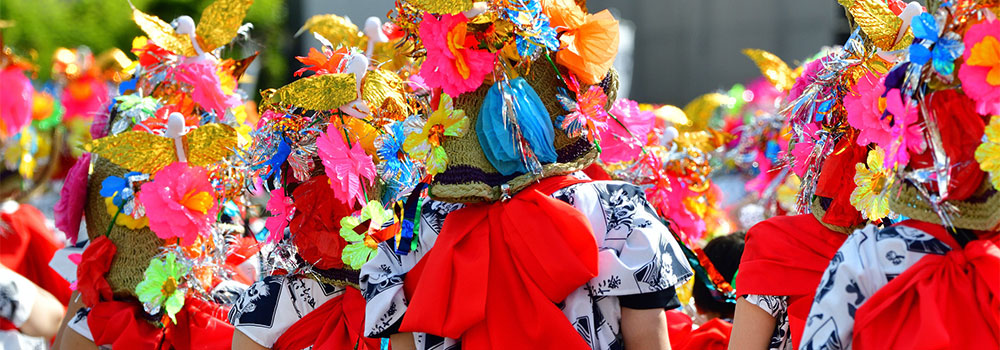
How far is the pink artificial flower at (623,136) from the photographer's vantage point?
8.75ft

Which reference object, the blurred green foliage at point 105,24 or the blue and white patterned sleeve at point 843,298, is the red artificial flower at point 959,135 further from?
the blurred green foliage at point 105,24

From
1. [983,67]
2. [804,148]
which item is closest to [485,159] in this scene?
[804,148]

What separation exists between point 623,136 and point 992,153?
47.6 inches

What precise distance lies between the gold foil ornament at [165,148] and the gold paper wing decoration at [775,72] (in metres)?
1.60

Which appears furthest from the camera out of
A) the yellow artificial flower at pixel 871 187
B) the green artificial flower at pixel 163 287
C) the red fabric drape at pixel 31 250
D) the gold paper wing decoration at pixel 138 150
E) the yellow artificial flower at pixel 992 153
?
the red fabric drape at pixel 31 250

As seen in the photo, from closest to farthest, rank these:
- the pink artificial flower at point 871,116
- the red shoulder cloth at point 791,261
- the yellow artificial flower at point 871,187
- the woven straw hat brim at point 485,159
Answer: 1. the pink artificial flower at point 871,116
2. the yellow artificial flower at point 871,187
3. the red shoulder cloth at point 791,261
4. the woven straw hat brim at point 485,159

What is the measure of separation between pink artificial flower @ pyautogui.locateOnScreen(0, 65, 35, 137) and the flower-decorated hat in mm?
3316

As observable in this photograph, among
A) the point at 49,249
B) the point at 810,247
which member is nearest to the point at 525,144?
the point at 810,247

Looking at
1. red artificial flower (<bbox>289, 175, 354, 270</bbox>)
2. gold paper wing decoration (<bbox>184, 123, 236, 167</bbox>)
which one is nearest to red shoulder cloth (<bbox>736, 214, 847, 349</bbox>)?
red artificial flower (<bbox>289, 175, 354, 270</bbox>)

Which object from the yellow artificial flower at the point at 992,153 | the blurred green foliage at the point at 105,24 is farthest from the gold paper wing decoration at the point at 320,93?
the blurred green foliage at the point at 105,24

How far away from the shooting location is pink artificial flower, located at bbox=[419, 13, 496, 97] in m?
2.13

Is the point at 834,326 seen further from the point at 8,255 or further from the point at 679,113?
the point at 8,255

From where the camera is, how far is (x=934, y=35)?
1.65 meters

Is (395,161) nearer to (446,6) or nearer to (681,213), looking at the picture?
(446,6)
